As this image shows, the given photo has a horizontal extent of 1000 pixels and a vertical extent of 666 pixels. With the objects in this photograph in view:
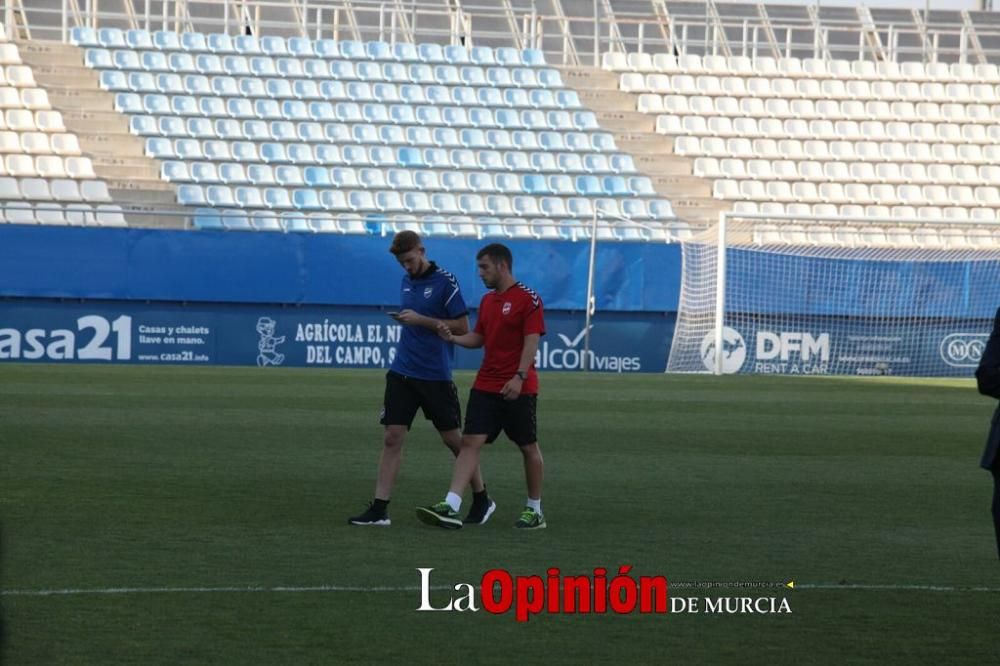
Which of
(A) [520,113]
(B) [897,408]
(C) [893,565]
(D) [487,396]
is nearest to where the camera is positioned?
(C) [893,565]

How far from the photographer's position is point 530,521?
29.1 ft

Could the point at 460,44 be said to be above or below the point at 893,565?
above

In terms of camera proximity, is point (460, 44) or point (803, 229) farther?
point (460, 44)

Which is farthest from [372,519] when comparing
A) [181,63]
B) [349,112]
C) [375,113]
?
[181,63]

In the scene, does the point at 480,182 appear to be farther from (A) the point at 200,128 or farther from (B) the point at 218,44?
(B) the point at 218,44

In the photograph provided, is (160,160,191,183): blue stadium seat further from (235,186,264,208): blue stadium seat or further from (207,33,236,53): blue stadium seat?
(207,33,236,53): blue stadium seat

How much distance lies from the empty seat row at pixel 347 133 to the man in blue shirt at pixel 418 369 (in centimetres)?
2517

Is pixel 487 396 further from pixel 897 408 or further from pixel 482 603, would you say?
pixel 897 408

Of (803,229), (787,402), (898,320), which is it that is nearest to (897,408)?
(787,402)

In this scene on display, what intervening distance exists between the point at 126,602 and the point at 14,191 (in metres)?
25.7

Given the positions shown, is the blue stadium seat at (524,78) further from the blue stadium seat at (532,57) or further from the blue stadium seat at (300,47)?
the blue stadium seat at (300,47)

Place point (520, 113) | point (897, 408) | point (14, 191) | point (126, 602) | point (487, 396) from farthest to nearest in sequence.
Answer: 1. point (520, 113)
2. point (14, 191)
3. point (897, 408)
4. point (487, 396)
5. point (126, 602)

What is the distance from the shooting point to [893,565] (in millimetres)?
7887

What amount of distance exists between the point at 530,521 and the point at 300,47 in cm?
2845
